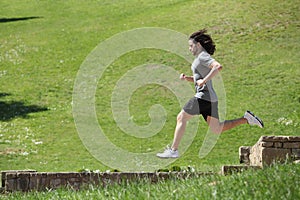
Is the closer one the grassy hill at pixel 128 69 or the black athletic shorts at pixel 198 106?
the black athletic shorts at pixel 198 106

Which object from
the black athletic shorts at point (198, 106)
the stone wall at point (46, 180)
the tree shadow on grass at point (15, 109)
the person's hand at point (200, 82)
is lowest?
the stone wall at point (46, 180)

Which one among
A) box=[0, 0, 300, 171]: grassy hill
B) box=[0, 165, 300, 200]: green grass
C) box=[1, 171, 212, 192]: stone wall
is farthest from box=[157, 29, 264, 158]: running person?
box=[0, 0, 300, 171]: grassy hill

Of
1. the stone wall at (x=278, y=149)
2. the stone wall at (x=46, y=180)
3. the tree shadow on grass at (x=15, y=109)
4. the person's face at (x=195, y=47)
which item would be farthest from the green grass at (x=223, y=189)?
the tree shadow on grass at (x=15, y=109)

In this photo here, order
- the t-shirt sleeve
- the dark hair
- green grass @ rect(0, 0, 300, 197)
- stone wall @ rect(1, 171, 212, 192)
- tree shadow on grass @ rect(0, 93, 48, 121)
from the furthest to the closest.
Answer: tree shadow on grass @ rect(0, 93, 48, 121), green grass @ rect(0, 0, 300, 197), stone wall @ rect(1, 171, 212, 192), the dark hair, the t-shirt sleeve

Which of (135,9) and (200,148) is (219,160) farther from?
(135,9)

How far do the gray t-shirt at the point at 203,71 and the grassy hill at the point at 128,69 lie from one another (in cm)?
→ 358

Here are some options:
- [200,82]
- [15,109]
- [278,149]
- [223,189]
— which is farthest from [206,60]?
[15,109]

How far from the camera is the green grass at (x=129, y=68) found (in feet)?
71.4

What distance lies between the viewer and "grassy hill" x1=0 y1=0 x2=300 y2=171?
21.8 meters

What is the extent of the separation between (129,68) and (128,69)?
0.10m

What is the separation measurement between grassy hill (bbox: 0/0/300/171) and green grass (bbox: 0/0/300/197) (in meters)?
0.05

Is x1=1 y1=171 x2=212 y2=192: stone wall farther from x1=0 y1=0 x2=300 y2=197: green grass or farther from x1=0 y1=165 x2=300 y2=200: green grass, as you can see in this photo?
x1=0 y1=0 x2=300 y2=197: green grass

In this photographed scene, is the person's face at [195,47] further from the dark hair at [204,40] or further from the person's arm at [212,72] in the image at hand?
the person's arm at [212,72]

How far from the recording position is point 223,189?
8.20 metres
